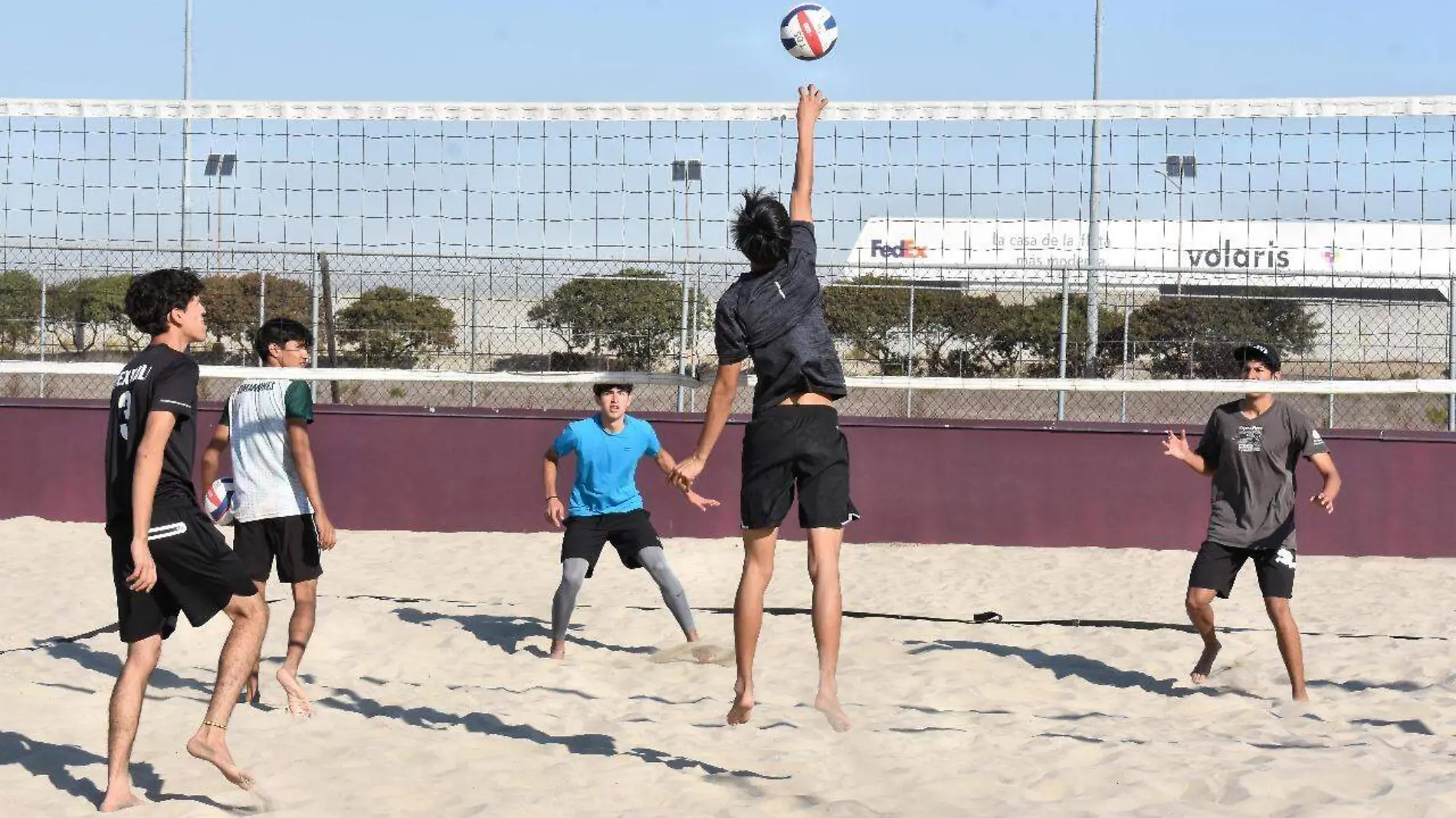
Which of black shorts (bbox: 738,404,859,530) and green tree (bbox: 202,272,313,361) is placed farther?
green tree (bbox: 202,272,313,361)

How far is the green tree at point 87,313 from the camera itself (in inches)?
446

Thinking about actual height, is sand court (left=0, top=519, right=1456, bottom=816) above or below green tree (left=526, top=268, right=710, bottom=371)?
below

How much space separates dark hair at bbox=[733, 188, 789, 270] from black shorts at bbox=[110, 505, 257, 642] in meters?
1.75

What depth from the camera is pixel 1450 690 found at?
6.16m

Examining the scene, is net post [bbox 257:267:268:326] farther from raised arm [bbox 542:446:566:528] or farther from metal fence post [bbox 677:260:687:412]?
raised arm [bbox 542:446:566:528]

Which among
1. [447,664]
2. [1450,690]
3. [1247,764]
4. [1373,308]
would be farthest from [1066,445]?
[1247,764]

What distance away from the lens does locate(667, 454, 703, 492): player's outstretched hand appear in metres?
4.70

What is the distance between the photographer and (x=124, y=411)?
13.8 ft

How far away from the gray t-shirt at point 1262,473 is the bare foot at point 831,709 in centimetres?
208

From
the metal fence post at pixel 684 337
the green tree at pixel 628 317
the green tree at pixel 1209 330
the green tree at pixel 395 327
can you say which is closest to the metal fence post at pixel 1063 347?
the green tree at pixel 1209 330

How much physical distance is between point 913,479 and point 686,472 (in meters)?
6.34

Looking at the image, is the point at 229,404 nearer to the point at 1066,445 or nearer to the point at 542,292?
the point at 542,292

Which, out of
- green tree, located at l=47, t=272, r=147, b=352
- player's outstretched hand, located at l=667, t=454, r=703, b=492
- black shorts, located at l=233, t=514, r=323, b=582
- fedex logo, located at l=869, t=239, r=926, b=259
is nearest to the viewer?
player's outstretched hand, located at l=667, t=454, r=703, b=492

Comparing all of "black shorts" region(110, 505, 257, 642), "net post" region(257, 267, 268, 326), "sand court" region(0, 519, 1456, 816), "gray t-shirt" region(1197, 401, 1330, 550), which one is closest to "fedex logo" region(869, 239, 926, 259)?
"sand court" region(0, 519, 1456, 816)
